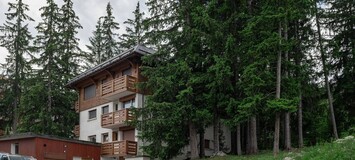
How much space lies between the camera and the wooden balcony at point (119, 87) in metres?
30.3

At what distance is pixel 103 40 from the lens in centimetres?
4956

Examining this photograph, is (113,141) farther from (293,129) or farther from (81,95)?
(293,129)

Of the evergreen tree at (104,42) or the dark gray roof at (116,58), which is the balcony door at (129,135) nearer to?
the dark gray roof at (116,58)

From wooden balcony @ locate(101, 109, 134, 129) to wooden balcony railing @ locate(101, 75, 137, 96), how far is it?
1512 mm

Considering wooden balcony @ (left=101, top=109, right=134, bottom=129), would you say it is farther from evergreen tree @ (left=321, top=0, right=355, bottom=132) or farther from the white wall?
evergreen tree @ (left=321, top=0, right=355, bottom=132)

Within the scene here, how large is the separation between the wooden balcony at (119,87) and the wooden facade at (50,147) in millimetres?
3833

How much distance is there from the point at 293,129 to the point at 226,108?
7.50 metres

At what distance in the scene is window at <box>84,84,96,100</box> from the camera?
36688 millimetres

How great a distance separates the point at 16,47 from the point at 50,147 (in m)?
15.1

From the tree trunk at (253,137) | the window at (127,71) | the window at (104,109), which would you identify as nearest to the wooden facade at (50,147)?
the window at (104,109)

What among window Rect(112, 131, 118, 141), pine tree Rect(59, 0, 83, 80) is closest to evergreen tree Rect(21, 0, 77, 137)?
pine tree Rect(59, 0, 83, 80)

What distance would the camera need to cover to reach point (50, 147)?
99.0 feet

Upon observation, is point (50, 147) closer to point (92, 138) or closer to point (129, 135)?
point (129, 135)

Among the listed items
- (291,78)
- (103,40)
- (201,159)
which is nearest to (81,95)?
(103,40)
